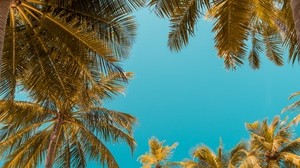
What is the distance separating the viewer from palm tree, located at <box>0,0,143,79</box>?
325 inches

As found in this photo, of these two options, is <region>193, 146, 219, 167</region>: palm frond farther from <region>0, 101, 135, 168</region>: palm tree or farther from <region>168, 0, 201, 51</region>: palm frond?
<region>168, 0, 201, 51</region>: palm frond

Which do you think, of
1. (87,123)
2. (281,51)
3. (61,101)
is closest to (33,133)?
(87,123)

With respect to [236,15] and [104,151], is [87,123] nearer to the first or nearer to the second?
[104,151]

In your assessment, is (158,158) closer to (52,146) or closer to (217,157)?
(217,157)

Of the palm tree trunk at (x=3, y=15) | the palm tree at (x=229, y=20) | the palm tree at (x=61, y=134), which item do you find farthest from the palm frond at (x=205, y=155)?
the palm tree trunk at (x=3, y=15)

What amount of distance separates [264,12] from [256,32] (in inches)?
124

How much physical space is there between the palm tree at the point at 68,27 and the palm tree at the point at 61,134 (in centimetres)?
509

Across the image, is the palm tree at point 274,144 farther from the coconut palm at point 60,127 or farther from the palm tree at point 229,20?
the palm tree at point 229,20

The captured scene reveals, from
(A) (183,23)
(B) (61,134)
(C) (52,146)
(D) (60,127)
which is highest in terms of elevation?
(B) (61,134)

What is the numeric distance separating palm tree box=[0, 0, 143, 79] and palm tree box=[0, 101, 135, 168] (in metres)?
5.09

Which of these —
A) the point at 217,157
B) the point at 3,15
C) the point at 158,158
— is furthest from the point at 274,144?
the point at 3,15

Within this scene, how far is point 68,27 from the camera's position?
8.15 metres

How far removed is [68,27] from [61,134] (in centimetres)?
794

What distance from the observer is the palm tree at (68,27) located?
325 inches
